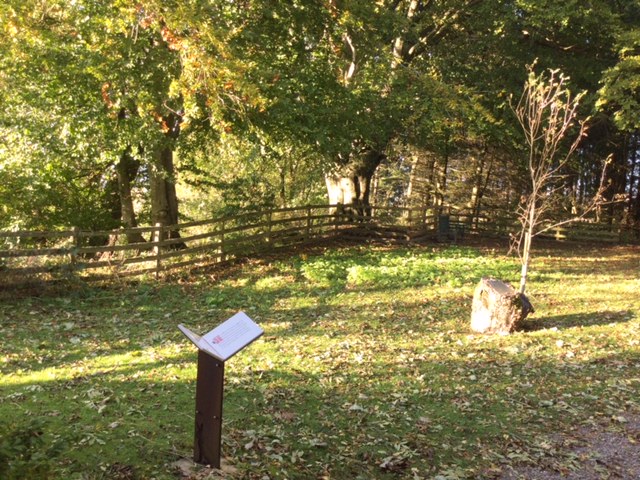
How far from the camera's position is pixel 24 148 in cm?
1288

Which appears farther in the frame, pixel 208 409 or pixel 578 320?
pixel 578 320

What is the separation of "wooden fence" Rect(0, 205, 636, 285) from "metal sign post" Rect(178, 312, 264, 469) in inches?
312

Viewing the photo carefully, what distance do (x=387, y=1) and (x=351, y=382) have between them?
15048 millimetres

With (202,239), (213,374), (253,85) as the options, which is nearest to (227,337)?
(213,374)

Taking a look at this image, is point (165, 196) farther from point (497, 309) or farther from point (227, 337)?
point (227, 337)

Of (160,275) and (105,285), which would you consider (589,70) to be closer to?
(160,275)

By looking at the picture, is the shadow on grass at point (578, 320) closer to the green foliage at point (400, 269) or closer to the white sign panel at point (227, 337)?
the green foliage at point (400, 269)

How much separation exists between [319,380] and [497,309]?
3.51m

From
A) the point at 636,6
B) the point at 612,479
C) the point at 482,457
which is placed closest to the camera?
the point at 612,479

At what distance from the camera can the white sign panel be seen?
3711 millimetres

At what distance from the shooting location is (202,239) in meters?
18.0

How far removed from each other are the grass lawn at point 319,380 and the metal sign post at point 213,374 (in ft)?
0.75

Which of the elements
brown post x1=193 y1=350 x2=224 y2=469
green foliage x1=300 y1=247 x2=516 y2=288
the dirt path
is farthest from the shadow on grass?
brown post x1=193 y1=350 x2=224 y2=469

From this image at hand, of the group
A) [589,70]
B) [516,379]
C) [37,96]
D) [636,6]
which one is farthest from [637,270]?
[37,96]
